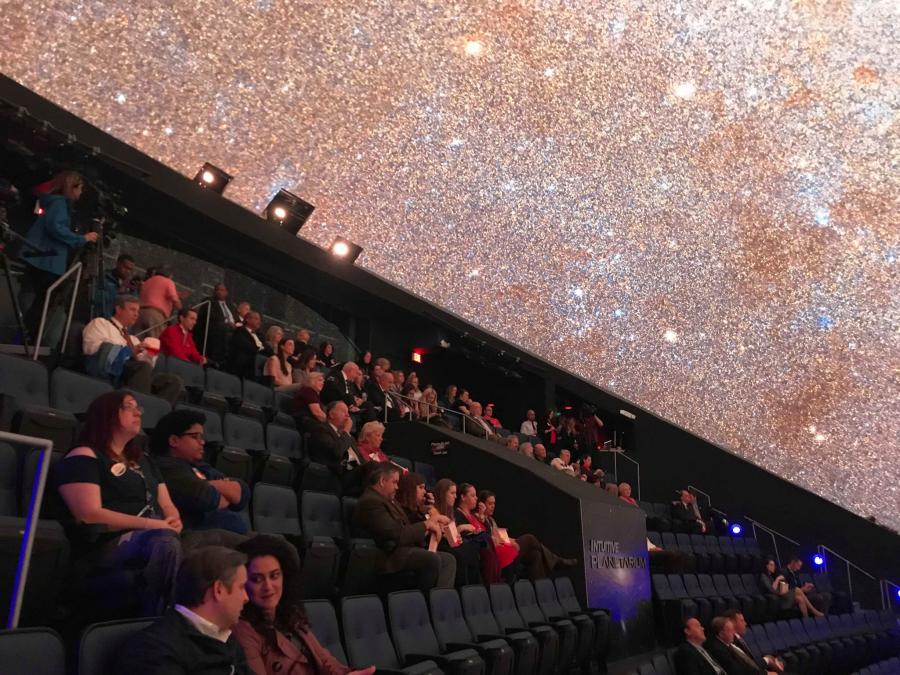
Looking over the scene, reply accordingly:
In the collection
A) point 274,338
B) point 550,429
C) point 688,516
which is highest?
point 550,429

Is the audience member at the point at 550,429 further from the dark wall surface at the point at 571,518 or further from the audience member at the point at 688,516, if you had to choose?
the dark wall surface at the point at 571,518

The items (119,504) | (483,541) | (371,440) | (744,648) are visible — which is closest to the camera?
(119,504)

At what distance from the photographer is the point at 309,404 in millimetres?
5148

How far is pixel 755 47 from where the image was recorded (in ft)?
33.4

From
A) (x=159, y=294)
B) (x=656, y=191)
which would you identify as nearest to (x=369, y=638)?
(x=159, y=294)

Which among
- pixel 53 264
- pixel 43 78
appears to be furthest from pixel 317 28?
pixel 53 264

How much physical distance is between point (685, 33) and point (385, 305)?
5.00 m

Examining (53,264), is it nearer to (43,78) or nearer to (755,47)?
(43,78)

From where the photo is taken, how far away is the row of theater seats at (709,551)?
7.25 metres

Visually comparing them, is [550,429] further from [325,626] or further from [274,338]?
[325,626]

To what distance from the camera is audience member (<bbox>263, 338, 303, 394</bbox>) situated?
6027 mm

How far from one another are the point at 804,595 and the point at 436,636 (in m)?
5.24

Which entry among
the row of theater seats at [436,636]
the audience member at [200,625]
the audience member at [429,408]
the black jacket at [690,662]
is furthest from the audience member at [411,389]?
the audience member at [200,625]

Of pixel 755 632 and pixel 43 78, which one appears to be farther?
pixel 43 78
